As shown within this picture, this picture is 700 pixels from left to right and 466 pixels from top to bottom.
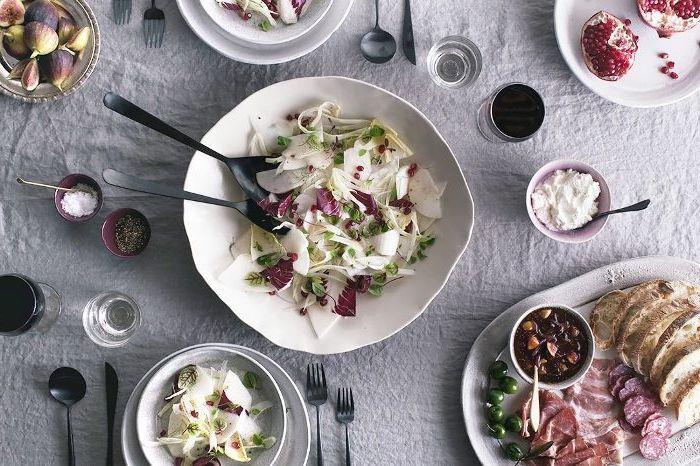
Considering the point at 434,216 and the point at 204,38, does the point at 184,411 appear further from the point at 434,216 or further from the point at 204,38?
the point at 204,38

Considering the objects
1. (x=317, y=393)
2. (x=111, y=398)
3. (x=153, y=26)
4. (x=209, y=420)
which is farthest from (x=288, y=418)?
(x=153, y=26)

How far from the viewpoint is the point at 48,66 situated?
2037 millimetres

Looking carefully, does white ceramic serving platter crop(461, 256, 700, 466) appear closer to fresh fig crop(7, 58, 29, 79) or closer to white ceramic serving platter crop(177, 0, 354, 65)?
white ceramic serving platter crop(177, 0, 354, 65)

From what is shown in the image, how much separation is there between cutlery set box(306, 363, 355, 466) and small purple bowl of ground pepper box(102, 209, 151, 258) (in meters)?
0.64

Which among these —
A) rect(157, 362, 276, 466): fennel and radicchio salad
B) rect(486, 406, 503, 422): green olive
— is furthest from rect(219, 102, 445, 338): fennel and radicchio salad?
rect(486, 406, 503, 422): green olive

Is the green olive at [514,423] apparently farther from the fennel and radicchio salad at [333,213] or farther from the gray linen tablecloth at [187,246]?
the fennel and radicchio salad at [333,213]

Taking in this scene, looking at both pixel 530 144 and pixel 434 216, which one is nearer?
pixel 434 216

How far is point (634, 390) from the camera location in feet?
6.84

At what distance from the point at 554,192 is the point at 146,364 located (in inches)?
53.6

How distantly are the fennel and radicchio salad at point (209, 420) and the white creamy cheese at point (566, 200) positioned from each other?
3.44 ft

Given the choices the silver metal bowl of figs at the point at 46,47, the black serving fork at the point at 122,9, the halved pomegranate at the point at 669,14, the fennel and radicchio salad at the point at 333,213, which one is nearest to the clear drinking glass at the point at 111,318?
the fennel and radicchio salad at the point at 333,213

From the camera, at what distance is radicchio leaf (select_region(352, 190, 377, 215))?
6.50 feet

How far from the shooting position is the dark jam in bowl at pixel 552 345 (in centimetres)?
200

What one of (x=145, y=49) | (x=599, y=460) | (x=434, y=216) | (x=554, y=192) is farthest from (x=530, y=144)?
(x=145, y=49)
